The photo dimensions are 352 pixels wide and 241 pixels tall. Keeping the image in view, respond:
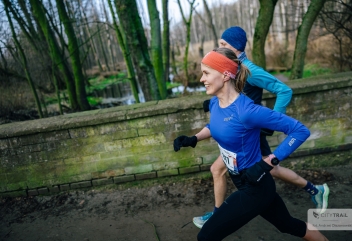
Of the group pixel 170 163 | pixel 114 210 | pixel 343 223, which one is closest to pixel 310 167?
pixel 343 223

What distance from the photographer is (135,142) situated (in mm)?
3910

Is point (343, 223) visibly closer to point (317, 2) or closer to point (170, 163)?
point (170, 163)

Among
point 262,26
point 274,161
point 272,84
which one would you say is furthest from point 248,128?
point 262,26

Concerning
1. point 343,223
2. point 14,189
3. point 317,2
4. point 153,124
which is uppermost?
point 317,2

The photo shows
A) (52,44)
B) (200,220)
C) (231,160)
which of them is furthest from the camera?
(52,44)

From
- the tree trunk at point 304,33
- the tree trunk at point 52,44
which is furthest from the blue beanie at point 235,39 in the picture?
the tree trunk at point 52,44

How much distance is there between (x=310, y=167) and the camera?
3961mm

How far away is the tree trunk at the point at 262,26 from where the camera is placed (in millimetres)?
5055

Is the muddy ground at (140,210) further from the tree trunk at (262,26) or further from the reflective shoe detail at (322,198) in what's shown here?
the tree trunk at (262,26)

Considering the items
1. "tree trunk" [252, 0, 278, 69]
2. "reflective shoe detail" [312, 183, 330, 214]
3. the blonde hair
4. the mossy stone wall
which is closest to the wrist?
the blonde hair

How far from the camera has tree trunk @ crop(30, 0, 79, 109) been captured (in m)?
7.81

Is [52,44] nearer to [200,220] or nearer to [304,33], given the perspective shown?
[304,33]

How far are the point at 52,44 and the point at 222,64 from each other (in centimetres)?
831

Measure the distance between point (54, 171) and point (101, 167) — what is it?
0.74 meters
